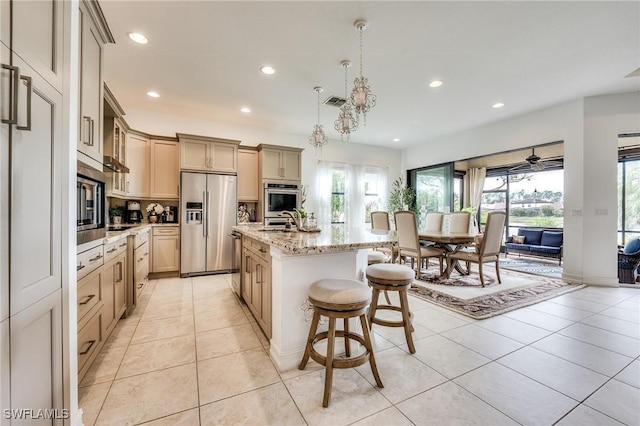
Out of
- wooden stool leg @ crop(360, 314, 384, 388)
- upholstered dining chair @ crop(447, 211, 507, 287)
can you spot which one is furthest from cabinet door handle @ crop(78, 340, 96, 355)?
upholstered dining chair @ crop(447, 211, 507, 287)

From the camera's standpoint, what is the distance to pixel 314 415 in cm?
142

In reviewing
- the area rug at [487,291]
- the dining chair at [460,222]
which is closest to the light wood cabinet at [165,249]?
the area rug at [487,291]

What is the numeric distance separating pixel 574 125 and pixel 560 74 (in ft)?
4.35

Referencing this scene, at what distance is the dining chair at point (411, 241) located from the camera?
161 inches

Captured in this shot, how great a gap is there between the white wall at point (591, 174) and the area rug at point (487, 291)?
1.56 ft

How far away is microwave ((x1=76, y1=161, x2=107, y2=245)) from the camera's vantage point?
1.74 meters

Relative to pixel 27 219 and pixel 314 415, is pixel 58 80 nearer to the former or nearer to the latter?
pixel 27 219

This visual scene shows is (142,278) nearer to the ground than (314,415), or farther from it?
farther from it

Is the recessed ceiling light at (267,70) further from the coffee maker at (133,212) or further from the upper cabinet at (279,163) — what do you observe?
the coffee maker at (133,212)

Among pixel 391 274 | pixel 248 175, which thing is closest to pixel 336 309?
pixel 391 274

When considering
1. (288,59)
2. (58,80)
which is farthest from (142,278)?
(288,59)

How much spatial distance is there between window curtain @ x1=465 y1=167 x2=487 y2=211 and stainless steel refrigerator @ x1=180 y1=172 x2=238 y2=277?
24.1ft

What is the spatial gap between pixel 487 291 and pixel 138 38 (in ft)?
17.0

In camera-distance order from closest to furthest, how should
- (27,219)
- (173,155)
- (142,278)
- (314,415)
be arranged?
1. (27,219)
2. (314,415)
3. (142,278)
4. (173,155)
